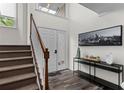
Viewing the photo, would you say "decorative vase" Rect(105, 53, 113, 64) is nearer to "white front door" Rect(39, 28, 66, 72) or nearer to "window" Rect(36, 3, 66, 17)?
"white front door" Rect(39, 28, 66, 72)

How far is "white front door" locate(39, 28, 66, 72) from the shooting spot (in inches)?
203

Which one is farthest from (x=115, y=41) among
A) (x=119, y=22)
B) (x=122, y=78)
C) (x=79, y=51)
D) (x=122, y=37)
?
(x=79, y=51)

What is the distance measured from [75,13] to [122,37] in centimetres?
281

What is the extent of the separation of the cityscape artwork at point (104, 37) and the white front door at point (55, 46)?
3.96 ft

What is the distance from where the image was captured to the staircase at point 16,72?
2.47m

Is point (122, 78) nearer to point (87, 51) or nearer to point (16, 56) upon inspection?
point (87, 51)

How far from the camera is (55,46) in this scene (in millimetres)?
5461

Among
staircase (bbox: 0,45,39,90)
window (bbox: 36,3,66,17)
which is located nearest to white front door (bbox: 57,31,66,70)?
window (bbox: 36,3,66,17)

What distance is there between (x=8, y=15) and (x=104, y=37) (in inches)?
143

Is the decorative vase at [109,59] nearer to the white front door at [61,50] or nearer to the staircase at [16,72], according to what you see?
the staircase at [16,72]

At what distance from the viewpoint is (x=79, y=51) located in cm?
512

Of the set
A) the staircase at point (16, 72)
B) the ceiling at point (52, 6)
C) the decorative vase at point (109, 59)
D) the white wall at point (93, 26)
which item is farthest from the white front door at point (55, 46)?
the decorative vase at point (109, 59)

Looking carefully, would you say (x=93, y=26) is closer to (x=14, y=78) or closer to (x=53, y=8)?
(x=53, y=8)

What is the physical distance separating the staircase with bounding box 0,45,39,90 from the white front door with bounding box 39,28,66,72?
5.86 feet
